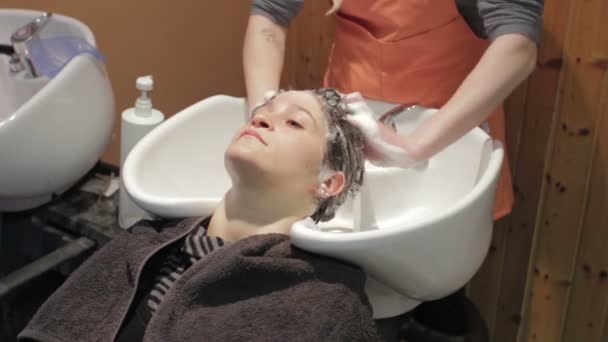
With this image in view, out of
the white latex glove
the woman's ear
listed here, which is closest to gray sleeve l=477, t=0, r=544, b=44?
the white latex glove

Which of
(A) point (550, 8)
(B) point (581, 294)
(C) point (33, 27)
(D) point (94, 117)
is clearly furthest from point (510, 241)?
(C) point (33, 27)

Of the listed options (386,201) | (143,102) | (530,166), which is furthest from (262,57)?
(530,166)

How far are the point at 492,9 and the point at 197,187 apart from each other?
606 mm

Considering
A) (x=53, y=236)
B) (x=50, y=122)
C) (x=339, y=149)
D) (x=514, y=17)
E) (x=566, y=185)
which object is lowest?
(x=53, y=236)

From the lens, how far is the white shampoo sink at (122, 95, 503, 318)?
104 cm

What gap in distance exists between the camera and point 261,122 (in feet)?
3.76

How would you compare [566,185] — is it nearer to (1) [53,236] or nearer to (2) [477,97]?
(2) [477,97]

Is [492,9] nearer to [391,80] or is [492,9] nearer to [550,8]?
[391,80]

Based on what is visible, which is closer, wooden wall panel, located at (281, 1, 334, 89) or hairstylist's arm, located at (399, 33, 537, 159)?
hairstylist's arm, located at (399, 33, 537, 159)

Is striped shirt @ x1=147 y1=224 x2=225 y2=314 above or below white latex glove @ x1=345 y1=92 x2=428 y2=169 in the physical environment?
below

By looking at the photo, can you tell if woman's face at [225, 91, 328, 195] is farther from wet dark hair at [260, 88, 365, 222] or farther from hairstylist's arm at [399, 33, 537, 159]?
hairstylist's arm at [399, 33, 537, 159]

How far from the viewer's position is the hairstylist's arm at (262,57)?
1433 millimetres

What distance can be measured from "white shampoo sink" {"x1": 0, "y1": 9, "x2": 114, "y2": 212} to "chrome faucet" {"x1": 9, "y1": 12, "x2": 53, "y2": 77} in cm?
2

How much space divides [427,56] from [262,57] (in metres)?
0.32
